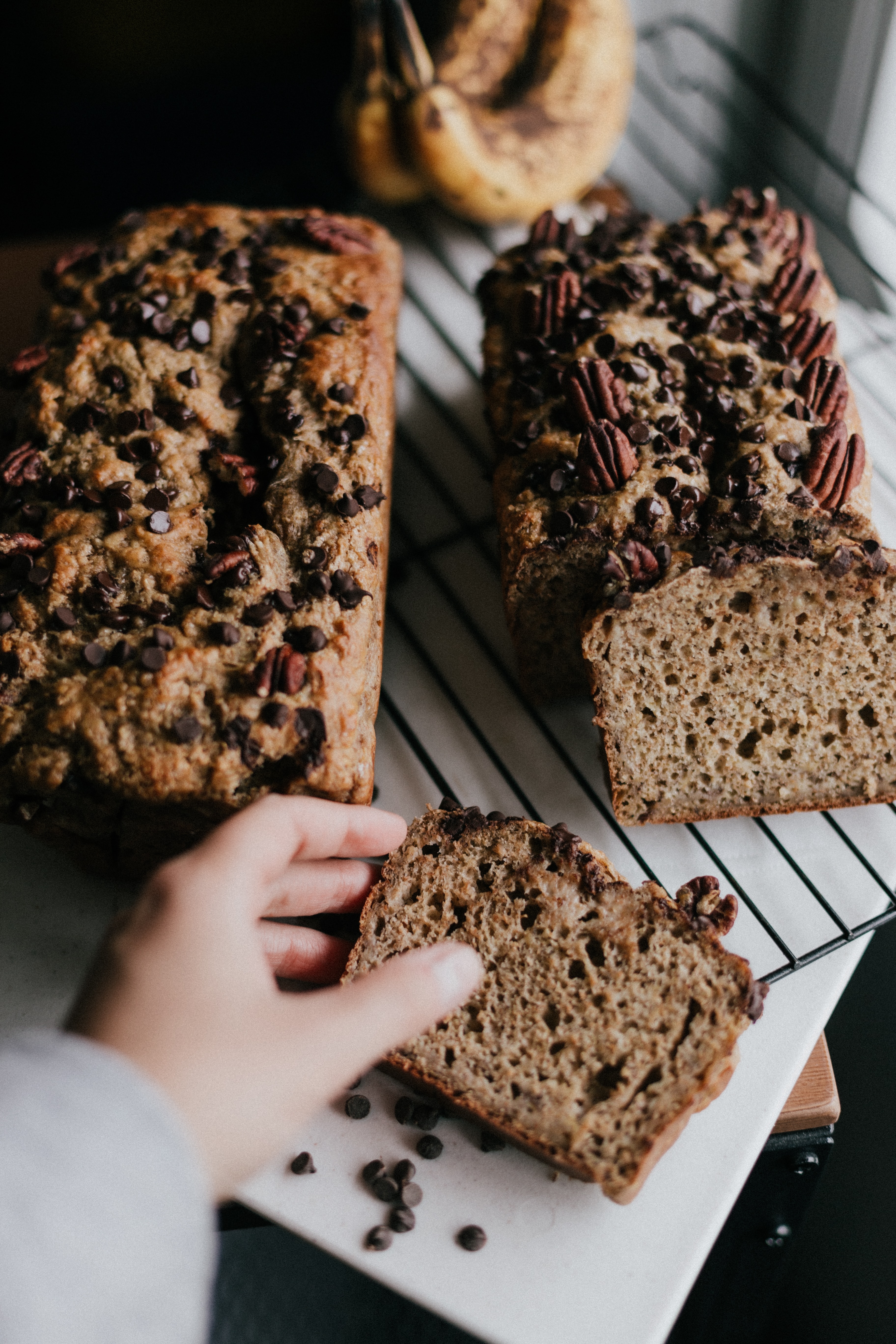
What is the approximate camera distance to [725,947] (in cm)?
235

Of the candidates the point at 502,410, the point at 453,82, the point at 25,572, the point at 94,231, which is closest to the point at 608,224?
the point at 502,410

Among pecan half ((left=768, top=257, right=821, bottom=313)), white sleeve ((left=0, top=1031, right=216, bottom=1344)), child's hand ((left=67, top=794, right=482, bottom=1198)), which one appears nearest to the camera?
white sleeve ((left=0, top=1031, right=216, bottom=1344))

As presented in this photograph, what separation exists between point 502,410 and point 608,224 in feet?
2.12

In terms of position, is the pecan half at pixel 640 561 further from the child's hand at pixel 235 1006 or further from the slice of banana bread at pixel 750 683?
the child's hand at pixel 235 1006

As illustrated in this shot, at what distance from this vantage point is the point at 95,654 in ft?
7.01

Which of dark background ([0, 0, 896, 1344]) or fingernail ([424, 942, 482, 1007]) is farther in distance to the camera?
dark background ([0, 0, 896, 1344])

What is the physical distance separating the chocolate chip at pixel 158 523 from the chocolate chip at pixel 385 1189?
1.39 meters

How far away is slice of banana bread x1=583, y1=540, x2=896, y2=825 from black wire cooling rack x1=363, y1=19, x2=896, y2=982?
0.40 feet

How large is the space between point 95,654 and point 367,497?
0.67 metres

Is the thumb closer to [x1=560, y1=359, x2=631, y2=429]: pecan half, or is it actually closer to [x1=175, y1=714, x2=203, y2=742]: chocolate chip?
[x1=175, y1=714, x2=203, y2=742]: chocolate chip

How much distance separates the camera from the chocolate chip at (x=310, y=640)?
214cm

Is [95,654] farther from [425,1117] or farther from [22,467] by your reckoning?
[425,1117]

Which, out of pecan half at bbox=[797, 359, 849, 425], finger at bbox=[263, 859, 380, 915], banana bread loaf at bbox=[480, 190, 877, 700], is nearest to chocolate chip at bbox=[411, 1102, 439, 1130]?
finger at bbox=[263, 859, 380, 915]

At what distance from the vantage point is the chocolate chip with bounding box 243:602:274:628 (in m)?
2.15
